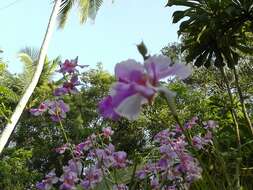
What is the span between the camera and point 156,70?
100 centimetres

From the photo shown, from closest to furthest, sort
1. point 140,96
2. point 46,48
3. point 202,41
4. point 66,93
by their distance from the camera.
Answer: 1. point 140,96
2. point 66,93
3. point 202,41
4. point 46,48

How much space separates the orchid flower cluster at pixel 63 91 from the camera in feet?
5.16

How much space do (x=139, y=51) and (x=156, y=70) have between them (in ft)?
0.18

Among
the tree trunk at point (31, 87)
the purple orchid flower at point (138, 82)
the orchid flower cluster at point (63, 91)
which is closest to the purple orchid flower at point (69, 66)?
the orchid flower cluster at point (63, 91)

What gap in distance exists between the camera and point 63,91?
1.57m

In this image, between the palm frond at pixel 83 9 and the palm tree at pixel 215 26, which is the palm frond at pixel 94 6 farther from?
the palm tree at pixel 215 26

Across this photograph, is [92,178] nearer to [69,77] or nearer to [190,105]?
[69,77]

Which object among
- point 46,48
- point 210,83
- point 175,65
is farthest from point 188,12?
point 210,83

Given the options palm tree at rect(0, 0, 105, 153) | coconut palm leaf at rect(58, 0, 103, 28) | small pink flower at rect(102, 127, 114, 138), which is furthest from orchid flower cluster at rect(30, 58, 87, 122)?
coconut palm leaf at rect(58, 0, 103, 28)

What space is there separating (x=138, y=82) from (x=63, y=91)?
637 millimetres

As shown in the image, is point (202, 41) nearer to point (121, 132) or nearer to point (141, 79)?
point (141, 79)

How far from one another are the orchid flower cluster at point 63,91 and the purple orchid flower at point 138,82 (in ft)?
1.92

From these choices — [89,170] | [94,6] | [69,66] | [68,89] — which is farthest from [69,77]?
[94,6]

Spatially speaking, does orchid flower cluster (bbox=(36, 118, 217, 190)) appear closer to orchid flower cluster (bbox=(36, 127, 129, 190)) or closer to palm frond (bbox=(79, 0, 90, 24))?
orchid flower cluster (bbox=(36, 127, 129, 190))
